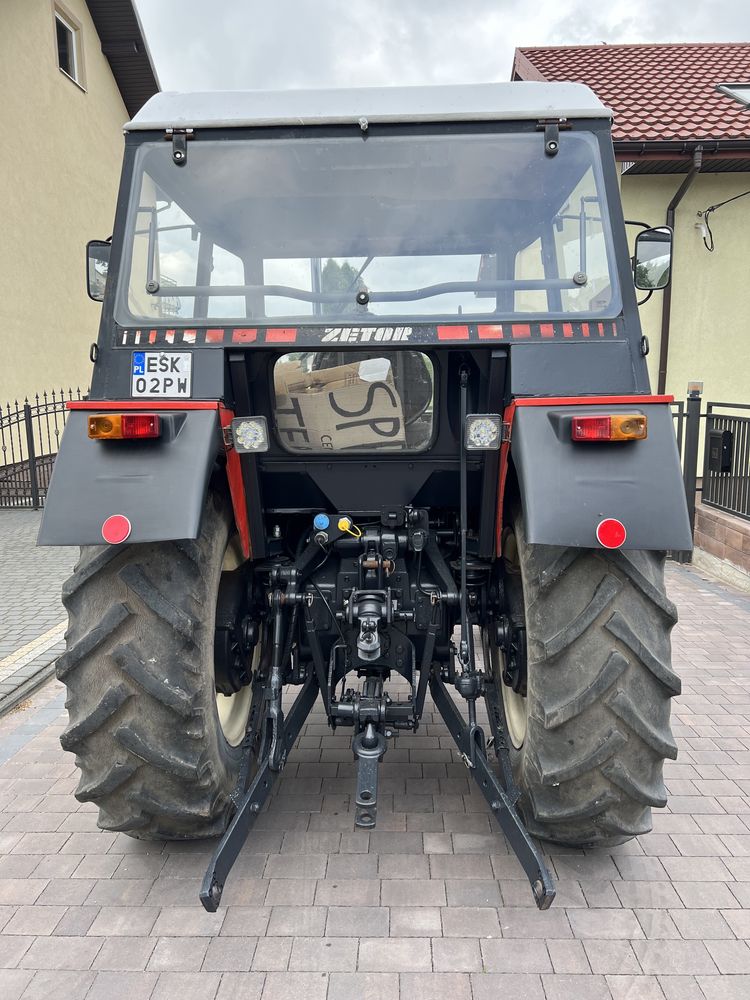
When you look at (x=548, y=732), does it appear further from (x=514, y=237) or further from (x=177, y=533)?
(x=514, y=237)

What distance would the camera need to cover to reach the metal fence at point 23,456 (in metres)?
10.5

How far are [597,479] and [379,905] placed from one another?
1.62 metres

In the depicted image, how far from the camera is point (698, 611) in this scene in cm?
592

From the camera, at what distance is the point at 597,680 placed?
225 cm

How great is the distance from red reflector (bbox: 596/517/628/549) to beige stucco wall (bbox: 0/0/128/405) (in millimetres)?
11222

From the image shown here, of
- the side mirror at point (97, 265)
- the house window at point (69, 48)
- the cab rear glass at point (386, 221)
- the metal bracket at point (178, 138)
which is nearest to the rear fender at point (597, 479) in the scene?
the cab rear glass at point (386, 221)

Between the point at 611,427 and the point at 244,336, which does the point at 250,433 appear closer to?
the point at 244,336

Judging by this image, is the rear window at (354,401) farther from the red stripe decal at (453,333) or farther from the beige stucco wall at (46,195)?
the beige stucco wall at (46,195)

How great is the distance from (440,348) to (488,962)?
1947mm

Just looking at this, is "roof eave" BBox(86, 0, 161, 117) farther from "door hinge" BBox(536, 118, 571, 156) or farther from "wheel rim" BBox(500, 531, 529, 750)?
"wheel rim" BBox(500, 531, 529, 750)

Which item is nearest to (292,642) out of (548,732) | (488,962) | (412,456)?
(412,456)

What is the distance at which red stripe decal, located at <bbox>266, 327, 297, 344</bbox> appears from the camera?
7.89 feet

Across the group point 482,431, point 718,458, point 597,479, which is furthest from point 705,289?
point 597,479

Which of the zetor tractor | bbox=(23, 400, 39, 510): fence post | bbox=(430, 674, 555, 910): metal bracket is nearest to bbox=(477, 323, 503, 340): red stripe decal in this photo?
the zetor tractor
